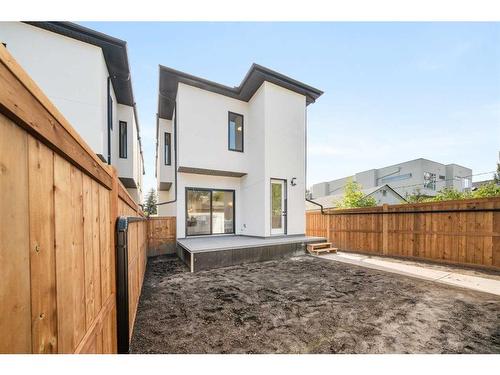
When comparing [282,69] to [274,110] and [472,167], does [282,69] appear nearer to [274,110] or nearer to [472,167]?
[274,110]

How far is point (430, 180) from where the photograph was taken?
26156 mm

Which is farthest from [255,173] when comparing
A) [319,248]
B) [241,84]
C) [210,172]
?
[319,248]

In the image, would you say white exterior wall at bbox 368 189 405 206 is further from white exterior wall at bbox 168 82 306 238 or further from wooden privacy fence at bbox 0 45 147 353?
wooden privacy fence at bbox 0 45 147 353

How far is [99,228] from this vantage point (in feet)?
5.01

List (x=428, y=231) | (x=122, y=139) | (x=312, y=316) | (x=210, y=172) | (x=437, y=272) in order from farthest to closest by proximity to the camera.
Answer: (x=122, y=139)
(x=210, y=172)
(x=428, y=231)
(x=437, y=272)
(x=312, y=316)

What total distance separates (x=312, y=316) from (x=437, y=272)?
420cm

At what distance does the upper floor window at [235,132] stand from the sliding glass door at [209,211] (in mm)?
1883

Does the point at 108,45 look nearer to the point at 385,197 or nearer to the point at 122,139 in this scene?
the point at 122,139

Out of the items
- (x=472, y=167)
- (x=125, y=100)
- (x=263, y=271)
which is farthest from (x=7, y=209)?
(x=472, y=167)

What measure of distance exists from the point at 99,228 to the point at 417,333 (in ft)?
12.1

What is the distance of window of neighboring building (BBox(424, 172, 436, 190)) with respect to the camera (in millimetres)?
25641

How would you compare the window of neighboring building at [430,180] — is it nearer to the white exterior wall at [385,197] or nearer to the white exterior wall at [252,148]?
the white exterior wall at [385,197]

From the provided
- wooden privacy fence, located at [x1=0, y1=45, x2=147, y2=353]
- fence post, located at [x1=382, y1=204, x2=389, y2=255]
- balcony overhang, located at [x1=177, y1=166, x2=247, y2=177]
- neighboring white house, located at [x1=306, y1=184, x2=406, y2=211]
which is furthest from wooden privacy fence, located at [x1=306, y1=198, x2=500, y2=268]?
neighboring white house, located at [x1=306, y1=184, x2=406, y2=211]

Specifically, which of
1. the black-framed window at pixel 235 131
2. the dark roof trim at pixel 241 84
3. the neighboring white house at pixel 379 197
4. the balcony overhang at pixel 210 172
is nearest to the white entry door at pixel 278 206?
the balcony overhang at pixel 210 172
